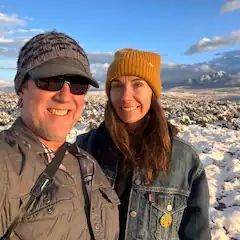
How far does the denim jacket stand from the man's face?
0.98m

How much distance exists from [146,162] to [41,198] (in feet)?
3.88

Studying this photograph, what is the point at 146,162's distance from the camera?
278 cm

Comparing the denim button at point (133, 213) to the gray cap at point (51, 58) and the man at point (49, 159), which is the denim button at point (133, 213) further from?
the gray cap at point (51, 58)

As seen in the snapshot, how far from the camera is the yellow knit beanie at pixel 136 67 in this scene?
9.39 feet

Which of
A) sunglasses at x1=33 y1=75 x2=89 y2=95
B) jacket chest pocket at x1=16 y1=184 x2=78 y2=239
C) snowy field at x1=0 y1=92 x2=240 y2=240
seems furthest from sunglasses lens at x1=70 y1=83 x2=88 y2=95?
snowy field at x1=0 y1=92 x2=240 y2=240

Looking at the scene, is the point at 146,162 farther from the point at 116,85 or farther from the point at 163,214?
the point at 116,85

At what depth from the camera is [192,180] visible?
9.47 ft

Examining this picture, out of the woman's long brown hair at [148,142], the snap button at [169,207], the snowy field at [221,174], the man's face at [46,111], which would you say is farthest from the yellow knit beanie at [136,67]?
the snowy field at [221,174]

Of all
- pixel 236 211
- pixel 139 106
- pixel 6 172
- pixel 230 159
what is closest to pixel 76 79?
pixel 6 172

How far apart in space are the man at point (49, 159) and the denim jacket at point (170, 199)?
2.22ft

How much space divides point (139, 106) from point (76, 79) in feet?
3.20

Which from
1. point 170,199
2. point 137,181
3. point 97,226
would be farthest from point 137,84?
point 97,226

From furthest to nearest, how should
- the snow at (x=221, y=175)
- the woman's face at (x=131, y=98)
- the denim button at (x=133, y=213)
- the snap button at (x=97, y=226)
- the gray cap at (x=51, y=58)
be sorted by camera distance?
the snow at (x=221, y=175) → the woman's face at (x=131, y=98) → the denim button at (x=133, y=213) → the snap button at (x=97, y=226) → the gray cap at (x=51, y=58)

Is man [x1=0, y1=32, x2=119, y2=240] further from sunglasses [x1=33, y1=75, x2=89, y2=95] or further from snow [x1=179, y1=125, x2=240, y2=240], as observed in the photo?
snow [x1=179, y1=125, x2=240, y2=240]
